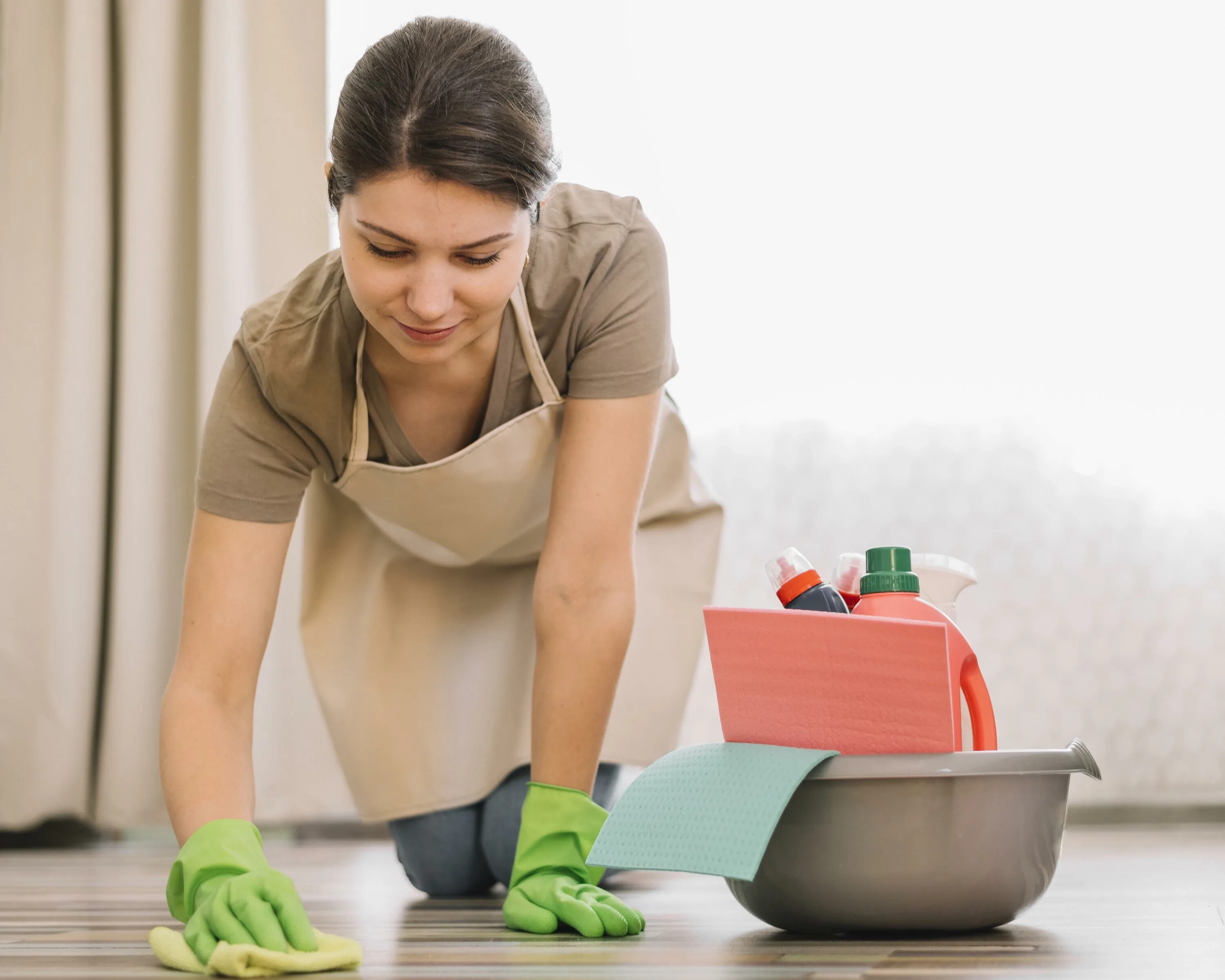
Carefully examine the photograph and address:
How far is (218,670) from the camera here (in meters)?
0.99

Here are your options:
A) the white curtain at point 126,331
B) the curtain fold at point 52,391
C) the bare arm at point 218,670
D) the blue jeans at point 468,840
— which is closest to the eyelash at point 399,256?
the bare arm at point 218,670

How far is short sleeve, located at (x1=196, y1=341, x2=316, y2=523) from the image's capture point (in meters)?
1.04

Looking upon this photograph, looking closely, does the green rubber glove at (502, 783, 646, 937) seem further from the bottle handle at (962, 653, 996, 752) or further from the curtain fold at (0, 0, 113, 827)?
the curtain fold at (0, 0, 113, 827)

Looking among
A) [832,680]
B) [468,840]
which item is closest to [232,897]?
[832,680]

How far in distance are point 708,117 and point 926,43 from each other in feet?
1.16

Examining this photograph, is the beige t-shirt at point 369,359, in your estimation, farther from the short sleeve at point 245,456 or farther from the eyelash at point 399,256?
the eyelash at point 399,256

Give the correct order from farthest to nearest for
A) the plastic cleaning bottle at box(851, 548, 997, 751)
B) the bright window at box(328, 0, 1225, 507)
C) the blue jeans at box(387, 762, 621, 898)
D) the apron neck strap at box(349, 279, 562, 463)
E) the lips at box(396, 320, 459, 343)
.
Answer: the bright window at box(328, 0, 1225, 507), the blue jeans at box(387, 762, 621, 898), the apron neck strap at box(349, 279, 562, 463), the lips at box(396, 320, 459, 343), the plastic cleaning bottle at box(851, 548, 997, 751)

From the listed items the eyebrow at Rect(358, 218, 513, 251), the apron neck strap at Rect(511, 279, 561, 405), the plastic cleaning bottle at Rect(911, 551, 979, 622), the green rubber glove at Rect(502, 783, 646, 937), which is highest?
the eyebrow at Rect(358, 218, 513, 251)

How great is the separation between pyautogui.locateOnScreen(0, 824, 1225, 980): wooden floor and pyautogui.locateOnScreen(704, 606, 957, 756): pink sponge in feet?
0.43

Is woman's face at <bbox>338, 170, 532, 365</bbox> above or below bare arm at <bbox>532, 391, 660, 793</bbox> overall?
above

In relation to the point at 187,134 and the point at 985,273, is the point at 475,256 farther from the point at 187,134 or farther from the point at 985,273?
the point at 187,134

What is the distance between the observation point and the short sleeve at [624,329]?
1096 mm

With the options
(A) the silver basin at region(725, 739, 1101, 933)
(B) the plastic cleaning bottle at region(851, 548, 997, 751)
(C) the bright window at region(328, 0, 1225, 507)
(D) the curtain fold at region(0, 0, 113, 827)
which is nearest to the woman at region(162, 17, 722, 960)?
(A) the silver basin at region(725, 739, 1101, 933)

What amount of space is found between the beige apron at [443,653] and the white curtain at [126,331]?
605 millimetres
